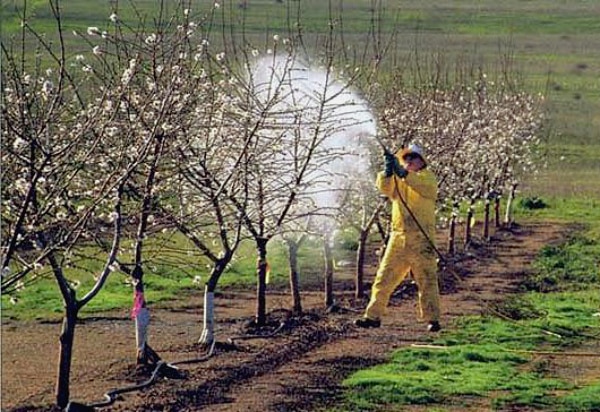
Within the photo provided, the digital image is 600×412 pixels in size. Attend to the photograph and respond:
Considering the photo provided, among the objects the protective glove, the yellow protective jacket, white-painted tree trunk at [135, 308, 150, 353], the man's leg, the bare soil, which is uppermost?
the protective glove

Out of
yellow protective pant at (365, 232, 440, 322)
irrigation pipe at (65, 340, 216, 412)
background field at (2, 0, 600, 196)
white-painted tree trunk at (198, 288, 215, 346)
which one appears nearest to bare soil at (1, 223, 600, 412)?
irrigation pipe at (65, 340, 216, 412)

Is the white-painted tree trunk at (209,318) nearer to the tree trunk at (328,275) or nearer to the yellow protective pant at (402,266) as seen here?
the yellow protective pant at (402,266)

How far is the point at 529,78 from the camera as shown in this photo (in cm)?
6319

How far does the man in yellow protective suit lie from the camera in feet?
44.3

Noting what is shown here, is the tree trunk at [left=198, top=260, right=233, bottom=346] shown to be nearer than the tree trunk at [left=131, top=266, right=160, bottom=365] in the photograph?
No

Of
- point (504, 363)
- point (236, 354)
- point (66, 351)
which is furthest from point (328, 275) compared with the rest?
point (66, 351)

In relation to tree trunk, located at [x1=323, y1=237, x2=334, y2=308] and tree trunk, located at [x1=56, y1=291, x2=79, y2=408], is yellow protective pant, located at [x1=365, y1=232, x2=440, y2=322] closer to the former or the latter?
tree trunk, located at [x1=56, y1=291, x2=79, y2=408]

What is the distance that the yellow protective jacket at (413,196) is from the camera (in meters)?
13.5

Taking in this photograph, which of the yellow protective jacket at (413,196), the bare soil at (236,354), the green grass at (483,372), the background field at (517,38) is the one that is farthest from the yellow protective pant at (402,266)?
the background field at (517,38)

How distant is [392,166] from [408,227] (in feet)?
2.88

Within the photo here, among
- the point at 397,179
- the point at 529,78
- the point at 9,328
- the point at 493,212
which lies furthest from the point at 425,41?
the point at 397,179

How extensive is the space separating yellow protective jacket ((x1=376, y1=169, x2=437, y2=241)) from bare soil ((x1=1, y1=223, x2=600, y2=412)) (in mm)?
1935

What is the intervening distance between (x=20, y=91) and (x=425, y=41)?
203 feet

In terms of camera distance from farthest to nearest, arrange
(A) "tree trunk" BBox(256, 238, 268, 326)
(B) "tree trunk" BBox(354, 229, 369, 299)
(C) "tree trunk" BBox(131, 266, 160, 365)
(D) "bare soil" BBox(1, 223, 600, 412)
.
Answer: (B) "tree trunk" BBox(354, 229, 369, 299) → (A) "tree trunk" BBox(256, 238, 268, 326) → (C) "tree trunk" BBox(131, 266, 160, 365) → (D) "bare soil" BBox(1, 223, 600, 412)
